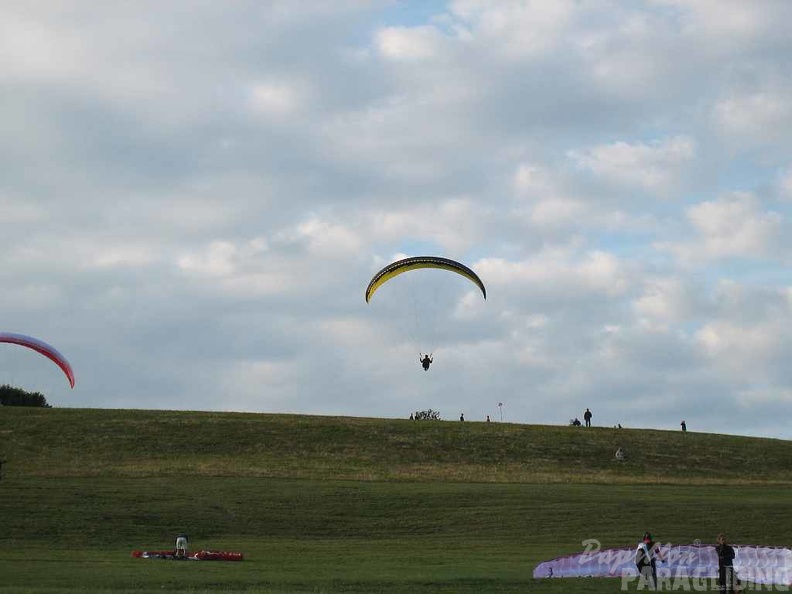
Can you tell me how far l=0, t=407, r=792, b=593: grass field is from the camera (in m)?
25.9

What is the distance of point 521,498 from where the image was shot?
138 ft

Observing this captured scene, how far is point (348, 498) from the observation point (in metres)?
41.7

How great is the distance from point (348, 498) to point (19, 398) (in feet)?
156

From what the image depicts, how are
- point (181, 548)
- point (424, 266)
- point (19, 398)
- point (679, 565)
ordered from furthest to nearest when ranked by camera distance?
1. point (19, 398)
2. point (424, 266)
3. point (181, 548)
4. point (679, 565)

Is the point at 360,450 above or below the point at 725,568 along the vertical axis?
above

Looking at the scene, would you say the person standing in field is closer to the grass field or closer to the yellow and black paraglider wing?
the grass field

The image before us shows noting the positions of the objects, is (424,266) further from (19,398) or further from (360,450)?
(19,398)

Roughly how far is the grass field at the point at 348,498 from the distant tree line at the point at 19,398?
15.9m

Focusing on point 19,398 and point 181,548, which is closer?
point 181,548

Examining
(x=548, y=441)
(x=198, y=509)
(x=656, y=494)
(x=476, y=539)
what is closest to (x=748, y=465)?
(x=548, y=441)

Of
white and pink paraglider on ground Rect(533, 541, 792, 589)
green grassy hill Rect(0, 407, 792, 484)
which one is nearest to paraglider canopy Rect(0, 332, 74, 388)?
green grassy hill Rect(0, 407, 792, 484)

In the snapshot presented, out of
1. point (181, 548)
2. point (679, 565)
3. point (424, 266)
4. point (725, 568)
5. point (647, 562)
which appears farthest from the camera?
point (424, 266)

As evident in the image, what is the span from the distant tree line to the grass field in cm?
1593

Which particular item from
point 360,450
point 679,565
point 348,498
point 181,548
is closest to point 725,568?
point 679,565
